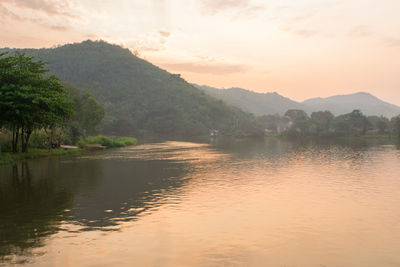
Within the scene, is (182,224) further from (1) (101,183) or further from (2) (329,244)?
(1) (101,183)

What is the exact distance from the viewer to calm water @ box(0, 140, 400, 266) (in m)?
13.0

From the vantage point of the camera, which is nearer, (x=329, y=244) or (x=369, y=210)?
(x=329, y=244)

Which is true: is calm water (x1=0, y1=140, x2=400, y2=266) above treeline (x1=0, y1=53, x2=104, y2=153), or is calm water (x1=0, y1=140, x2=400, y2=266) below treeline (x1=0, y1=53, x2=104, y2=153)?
below

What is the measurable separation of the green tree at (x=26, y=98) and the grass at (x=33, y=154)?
4.68 ft

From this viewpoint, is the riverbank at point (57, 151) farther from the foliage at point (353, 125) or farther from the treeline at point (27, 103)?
the foliage at point (353, 125)

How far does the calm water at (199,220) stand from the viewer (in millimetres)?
12953

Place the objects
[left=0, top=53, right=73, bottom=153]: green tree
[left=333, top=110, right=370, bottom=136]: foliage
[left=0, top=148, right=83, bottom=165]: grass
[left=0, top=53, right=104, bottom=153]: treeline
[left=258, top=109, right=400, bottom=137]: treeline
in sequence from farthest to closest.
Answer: [left=333, top=110, right=370, bottom=136]: foliage → [left=258, top=109, right=400, bottom=137]: treeline → [left=0, top=148, right=83, bottom=165]: grass → [left=0, top=53, right=104, bottom=153]: treeline → [left=0, top=53, right=73, bottom=153]: green tree

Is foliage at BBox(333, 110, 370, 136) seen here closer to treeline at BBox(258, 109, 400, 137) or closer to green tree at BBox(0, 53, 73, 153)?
treeline at BBox(258, 109, 400, 137)

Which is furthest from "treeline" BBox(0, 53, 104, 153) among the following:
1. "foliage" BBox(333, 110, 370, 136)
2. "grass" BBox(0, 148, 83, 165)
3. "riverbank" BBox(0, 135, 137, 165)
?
"foliage" BBox(333, 110, 370, 136)

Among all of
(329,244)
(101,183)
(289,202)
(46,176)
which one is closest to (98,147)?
(46,176)

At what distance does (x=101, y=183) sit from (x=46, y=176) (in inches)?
265

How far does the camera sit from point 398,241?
14750 mm

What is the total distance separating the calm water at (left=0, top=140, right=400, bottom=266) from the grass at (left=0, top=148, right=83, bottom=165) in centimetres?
1031

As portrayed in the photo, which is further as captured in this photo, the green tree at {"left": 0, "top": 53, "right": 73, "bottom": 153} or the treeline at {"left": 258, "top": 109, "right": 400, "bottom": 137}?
the treeline at {"left": 258, "top": 109, "right": 400, "bottom": 137}
